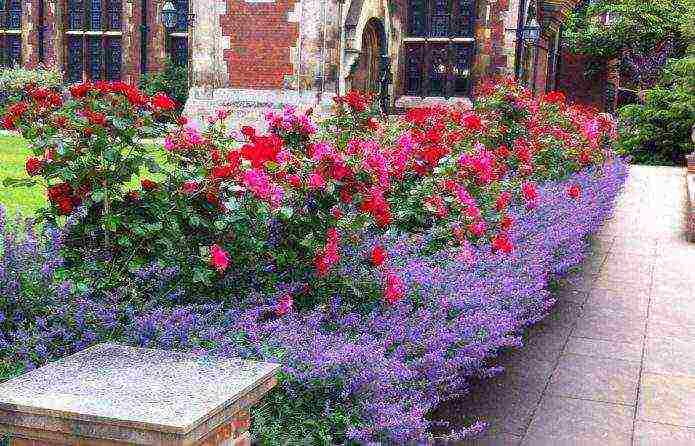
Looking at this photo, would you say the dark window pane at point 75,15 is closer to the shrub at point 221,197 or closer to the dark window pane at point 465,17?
the dark window pane at point 465,17

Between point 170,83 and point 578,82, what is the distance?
37.6 ft

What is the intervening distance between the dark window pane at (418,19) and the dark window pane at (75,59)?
34.7ft

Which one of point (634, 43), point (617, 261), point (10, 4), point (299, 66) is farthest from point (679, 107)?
point (10, 4)

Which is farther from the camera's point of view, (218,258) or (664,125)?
(664,125)

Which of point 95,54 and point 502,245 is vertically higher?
point 95,54

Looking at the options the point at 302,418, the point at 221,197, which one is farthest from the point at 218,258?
the point at 302,418

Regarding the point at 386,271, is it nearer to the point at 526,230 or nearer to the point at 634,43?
the point at 526,230

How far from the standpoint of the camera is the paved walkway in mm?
4020

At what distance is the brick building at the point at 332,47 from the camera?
17.4 m

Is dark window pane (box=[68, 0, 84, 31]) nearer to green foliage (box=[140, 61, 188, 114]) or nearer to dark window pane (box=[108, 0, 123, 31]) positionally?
dark window pane (box=[108, 0, 123, 31])

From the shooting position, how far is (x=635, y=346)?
5355 millimetres

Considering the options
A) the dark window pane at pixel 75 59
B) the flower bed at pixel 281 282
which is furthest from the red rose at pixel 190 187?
the dark window pane at pixel 75 59

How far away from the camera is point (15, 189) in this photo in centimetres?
926

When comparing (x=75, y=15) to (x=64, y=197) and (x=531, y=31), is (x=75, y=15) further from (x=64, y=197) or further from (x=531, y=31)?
(x=64, y=197)
